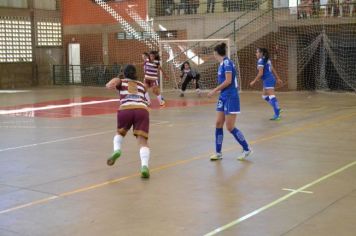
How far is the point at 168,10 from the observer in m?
27.8

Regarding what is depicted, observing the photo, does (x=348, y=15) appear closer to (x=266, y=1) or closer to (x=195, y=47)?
(x=266, y=1)

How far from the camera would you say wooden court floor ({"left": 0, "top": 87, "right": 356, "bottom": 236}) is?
18.4ft

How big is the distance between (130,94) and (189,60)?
1755 cm

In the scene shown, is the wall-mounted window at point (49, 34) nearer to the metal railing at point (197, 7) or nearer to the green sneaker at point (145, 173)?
the metal railing at point (197, 7)

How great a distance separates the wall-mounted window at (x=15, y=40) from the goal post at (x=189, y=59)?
875cm

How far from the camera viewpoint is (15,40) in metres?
30.2

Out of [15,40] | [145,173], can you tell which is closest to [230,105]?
[145,173]

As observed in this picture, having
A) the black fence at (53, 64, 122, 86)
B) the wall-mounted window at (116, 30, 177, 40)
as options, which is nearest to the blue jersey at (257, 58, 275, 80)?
the wall-mounted window at (116, 30, 177, 40)

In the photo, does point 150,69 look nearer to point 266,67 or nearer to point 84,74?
point 266,67

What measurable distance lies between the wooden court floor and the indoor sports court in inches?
1.0

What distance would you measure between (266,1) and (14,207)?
19776mm

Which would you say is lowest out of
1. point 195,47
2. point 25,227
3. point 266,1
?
point 25,227

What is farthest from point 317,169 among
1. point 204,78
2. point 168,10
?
point 168,10

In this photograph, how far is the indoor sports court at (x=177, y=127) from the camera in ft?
19.5
